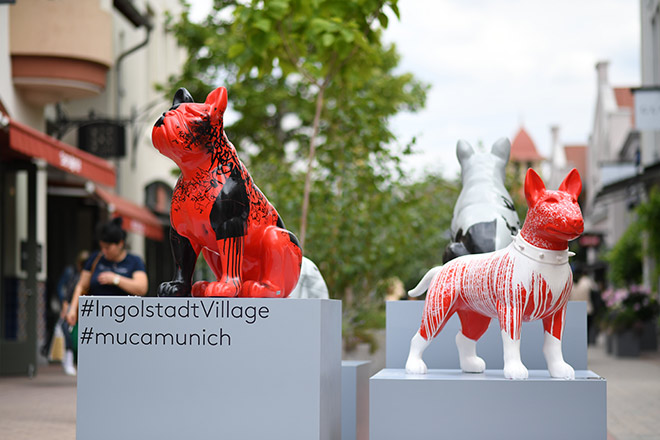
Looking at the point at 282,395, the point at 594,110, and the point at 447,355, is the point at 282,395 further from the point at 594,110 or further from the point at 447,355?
the point at 594,110

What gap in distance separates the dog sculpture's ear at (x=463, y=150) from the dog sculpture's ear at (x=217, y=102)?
2.41m

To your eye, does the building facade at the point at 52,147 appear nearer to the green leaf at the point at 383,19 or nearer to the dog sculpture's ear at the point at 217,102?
the green leaf at the point at 383,19

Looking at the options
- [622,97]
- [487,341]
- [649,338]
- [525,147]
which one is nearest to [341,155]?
[487,341]

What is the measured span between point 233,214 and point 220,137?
1.25 ft

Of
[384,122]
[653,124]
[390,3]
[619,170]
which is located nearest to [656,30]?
[619,170]

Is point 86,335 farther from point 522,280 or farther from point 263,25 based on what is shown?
point 263,25

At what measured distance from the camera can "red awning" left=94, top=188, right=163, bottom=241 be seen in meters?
17.2

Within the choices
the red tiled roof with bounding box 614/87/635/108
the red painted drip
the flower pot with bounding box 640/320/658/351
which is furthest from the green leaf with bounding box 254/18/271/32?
the red tiled roof with bounding box 614/87/635/108

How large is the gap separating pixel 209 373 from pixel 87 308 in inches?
26.7

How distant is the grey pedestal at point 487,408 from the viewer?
14.4 feet

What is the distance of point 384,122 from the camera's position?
12438 mm

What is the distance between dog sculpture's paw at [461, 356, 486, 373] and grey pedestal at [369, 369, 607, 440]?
0.52 m

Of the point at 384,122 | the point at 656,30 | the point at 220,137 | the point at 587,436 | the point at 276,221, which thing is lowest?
the point at 587,436

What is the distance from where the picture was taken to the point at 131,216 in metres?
18.3
